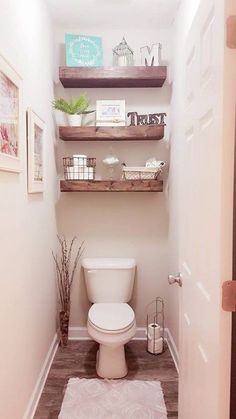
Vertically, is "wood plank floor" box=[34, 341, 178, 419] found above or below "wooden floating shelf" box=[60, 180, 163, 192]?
below

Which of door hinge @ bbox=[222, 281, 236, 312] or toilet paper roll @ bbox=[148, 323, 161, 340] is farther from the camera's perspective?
toilet paper roll @ bbox=[148, 323, 161, 340]

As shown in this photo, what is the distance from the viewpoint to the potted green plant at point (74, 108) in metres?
2.47

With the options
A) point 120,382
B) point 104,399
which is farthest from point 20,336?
point 120,382

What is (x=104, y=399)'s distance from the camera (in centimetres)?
203

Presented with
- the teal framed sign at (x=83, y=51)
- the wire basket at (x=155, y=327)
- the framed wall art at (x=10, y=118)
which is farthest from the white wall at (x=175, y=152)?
the framed wall art at (x=10, y=118)

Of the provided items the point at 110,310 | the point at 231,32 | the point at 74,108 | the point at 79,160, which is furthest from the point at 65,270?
the point at 231,32

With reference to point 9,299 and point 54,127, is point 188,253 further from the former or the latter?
point 54,127

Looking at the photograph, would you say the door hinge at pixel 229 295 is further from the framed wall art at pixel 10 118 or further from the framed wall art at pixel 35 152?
the framed wall art at pixel 35 152

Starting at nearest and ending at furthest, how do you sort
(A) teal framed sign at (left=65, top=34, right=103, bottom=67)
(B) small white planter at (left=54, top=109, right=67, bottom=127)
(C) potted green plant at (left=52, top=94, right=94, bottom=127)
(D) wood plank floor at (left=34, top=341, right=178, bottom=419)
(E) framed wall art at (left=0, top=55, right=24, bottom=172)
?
(E) framed wall art at (left=0, top=55, right=24, bottom=172) → (D) wood plank floor at (left=34, top=341, right=178, bottom=419) → (C) potted green plant at (left=52, top=94, right=94, bottom=127) → (A) teal framed sign at (left=65, top=34, right=103, bottom=67) → (B) small white planter at (left=54, top=109, right=67, bottom=127)

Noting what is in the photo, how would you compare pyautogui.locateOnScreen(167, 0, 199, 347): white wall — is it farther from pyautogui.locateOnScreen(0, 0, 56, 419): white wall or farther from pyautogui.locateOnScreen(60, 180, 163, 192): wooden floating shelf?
pyautogui.locateOnScreen(0, 0, 56, 419): white wall

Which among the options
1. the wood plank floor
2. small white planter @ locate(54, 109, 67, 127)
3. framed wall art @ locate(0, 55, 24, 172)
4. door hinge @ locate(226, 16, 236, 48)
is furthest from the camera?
small white planter @ locate(54, 109, 67, 127)

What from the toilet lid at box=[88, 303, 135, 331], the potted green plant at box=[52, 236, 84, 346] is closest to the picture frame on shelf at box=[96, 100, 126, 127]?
the potted green plant at box=[52, 236, 84, 346]

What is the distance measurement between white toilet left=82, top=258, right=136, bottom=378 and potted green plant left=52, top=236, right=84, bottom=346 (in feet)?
0.61

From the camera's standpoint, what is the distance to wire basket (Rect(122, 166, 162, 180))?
101 inches
